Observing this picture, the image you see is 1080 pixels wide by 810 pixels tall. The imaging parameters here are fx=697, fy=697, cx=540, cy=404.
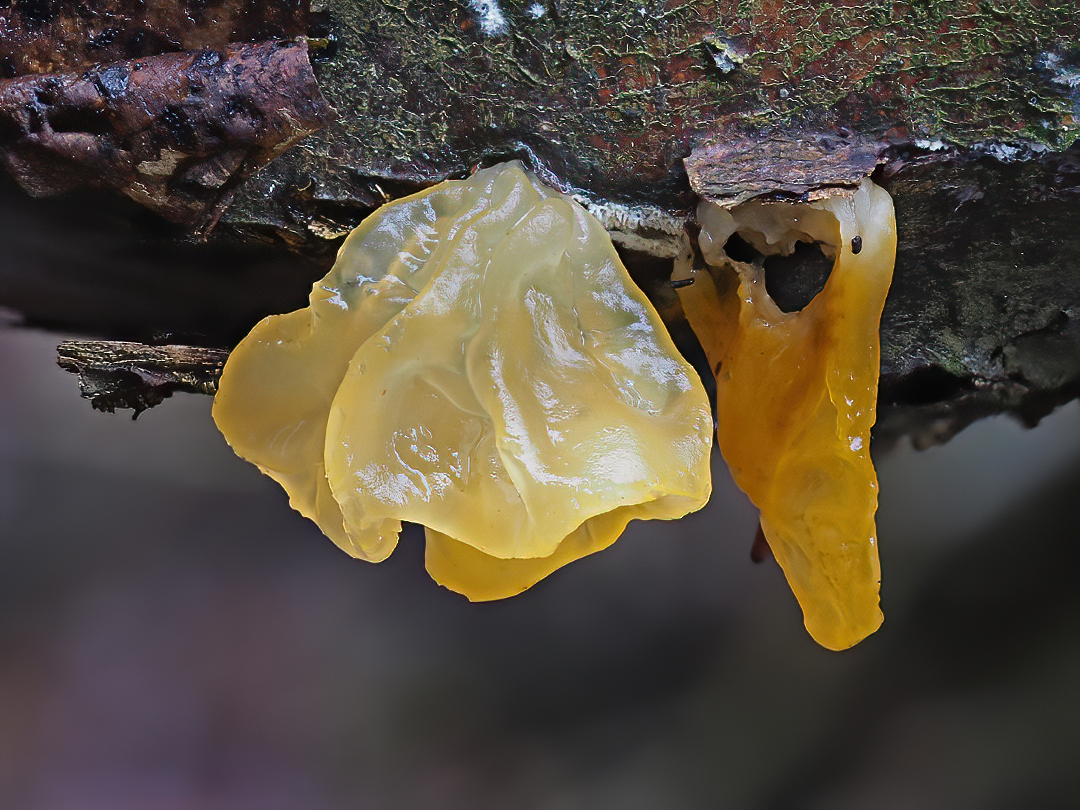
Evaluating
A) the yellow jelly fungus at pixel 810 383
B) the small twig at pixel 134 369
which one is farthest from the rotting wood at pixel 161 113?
the yellow jelly fungus at pixel 810 383

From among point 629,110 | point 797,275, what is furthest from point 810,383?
point 629,110

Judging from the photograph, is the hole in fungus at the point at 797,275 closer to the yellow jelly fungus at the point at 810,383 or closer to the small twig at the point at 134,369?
the yellow jelly fungus at the point at 810,383

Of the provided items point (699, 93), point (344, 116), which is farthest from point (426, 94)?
point (699, 93)

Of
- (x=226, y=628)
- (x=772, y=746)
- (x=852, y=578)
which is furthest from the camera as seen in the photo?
(x=772, y=746)

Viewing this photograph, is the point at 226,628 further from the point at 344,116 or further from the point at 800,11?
the point at 800,11

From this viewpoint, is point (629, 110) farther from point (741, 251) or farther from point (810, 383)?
point (810, 383)
